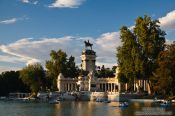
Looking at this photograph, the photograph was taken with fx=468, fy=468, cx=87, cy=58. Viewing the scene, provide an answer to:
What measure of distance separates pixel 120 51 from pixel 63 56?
2878cm

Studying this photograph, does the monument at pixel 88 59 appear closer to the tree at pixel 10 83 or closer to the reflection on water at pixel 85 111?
the tree at pixel 10 83

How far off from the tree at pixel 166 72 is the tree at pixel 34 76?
44023mm

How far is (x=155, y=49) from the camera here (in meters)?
91.2

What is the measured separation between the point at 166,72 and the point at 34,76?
158 feet

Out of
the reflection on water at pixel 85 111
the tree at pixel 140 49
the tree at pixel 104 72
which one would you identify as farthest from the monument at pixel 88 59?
the reflection on water at pixel 85 111

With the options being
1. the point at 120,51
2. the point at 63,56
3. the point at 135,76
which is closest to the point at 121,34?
the point at 120,51

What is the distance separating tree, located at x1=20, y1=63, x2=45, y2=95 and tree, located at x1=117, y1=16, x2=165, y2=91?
3123 cm

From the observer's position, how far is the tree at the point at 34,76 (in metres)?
119

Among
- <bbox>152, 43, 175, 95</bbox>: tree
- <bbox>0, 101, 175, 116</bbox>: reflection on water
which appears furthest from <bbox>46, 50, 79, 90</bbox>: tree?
<bbox>0, 101, 175, 116</bbox>: reflection on water

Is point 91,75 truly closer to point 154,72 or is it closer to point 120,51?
point 120,51

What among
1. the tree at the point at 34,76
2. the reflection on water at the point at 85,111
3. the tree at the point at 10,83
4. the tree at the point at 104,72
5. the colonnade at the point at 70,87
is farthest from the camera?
the tree at the point at 10,83

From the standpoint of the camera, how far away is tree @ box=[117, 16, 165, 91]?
90688mm

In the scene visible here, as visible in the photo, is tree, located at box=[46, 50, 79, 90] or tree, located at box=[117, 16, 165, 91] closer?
tree, located at box=[117, 16, 165, 91]

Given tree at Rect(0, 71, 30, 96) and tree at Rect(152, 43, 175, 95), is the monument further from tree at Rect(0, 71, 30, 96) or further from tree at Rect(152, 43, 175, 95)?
tree at Rect(152, 43, 175, 95)
